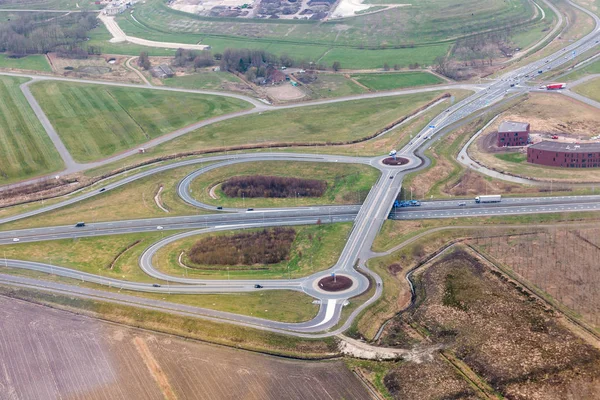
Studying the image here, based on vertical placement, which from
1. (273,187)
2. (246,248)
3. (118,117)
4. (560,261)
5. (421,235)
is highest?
(118,117)

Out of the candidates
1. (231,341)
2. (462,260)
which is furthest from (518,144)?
(231,341)

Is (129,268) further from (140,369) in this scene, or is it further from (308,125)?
(308,125)

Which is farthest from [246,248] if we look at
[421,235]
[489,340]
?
[489,340]

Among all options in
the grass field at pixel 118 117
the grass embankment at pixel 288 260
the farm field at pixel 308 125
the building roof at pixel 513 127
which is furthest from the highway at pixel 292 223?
the grass field at pixel 118 117

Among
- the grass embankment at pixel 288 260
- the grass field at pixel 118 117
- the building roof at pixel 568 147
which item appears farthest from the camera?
the grass field at pixel 118 117

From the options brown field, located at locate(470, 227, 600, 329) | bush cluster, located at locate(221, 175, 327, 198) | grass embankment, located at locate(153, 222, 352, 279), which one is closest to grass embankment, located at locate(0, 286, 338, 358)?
grass embankment, located at locate(153, 222, 352, 279)

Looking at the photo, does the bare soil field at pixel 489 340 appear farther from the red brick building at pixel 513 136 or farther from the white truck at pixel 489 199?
the red brick building at pixel 513 136

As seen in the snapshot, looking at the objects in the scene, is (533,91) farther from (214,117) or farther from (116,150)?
(116,150)
